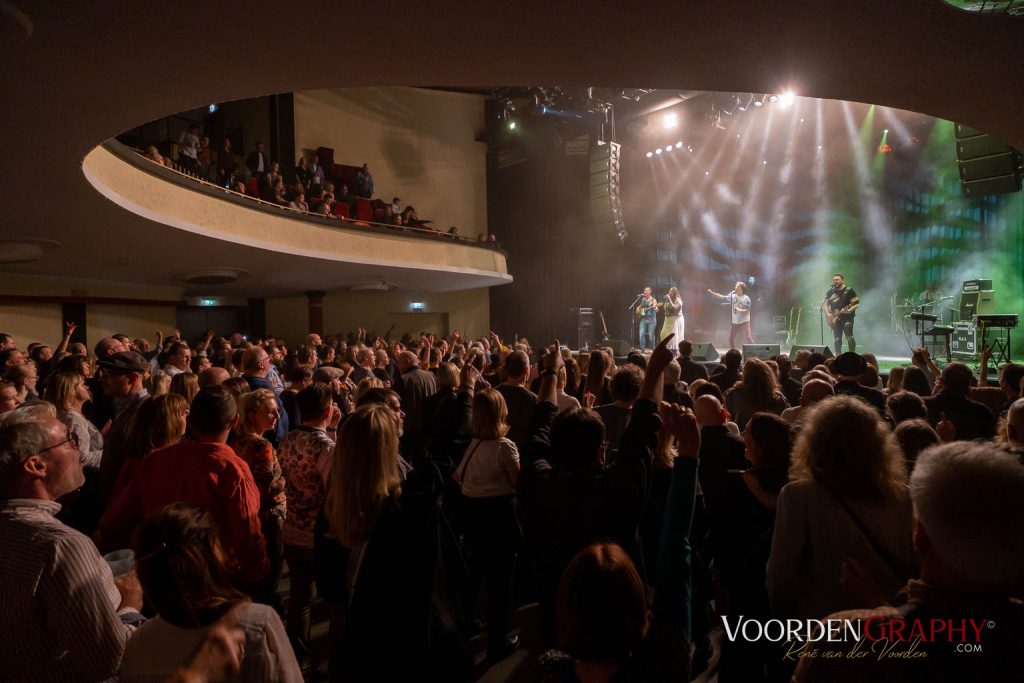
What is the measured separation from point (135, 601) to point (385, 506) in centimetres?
65

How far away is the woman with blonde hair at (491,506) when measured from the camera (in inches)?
105

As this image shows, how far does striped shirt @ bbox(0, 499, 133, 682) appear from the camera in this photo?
1165 mm

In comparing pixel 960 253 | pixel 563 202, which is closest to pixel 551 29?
pixel 960 253

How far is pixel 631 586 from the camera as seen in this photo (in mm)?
1036

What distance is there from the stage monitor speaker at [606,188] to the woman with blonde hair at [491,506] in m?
11.6

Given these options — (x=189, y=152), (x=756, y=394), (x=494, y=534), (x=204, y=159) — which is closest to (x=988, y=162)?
(x=756, y=394)

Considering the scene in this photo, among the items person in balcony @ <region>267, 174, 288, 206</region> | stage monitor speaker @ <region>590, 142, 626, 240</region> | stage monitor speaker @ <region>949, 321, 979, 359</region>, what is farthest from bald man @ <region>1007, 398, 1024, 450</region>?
stage monitor speaker @ <region>590, 142, 626, 240</region>

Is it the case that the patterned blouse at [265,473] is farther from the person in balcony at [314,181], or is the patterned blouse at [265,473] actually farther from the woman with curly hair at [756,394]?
the person in balcony at [314,181]

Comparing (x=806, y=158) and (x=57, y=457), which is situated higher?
(x=806, y=158)

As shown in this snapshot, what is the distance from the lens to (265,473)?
7.80 ft

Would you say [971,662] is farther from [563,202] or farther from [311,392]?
[563,202]

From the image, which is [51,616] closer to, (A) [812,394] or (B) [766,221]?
(A) [812,394]

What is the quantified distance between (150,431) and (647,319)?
1262cm

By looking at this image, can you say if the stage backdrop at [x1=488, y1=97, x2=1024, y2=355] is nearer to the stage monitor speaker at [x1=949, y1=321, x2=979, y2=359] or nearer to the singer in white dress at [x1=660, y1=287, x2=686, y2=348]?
the stage monitor speaker at [x1=949, y1=321, x2=979, y2=359]
